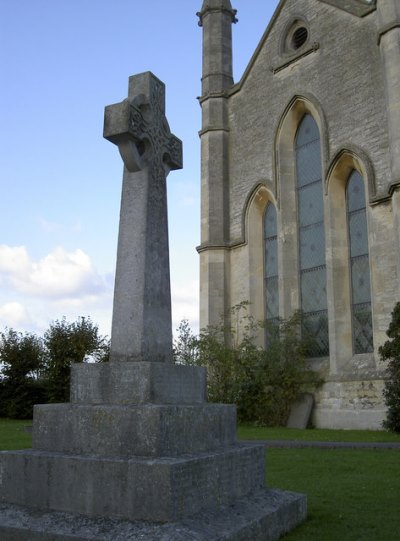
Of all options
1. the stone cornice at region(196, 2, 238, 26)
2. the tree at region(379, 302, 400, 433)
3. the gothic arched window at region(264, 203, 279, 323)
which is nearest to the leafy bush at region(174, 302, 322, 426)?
the gothic arched window at region(264, 203, 279, 323)

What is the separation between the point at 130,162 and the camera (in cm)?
516

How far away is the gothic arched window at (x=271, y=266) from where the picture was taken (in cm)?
2006

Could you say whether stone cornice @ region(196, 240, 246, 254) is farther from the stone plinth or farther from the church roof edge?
the stone plinth

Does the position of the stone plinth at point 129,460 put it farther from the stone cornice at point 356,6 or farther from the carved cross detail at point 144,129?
the stone cornice at point 356,6

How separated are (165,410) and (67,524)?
0.99 m

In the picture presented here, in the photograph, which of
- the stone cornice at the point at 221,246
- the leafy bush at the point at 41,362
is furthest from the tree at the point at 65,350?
the stone cornice at the point at 221,246

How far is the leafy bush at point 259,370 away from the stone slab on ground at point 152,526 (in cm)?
1298

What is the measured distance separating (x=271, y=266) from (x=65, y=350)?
39.5ft

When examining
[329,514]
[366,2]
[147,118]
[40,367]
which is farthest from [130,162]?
[40,367]

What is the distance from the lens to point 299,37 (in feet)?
68.5

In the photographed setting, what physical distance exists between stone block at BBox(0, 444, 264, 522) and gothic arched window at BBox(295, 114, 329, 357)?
14.1 m

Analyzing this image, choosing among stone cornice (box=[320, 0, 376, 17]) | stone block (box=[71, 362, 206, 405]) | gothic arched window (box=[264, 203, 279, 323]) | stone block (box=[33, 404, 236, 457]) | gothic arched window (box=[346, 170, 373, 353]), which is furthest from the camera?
gothic arched window (box=[264, 203, 279, 323])

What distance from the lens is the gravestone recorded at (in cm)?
Result: 385

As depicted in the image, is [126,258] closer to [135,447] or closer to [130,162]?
[130,162]
